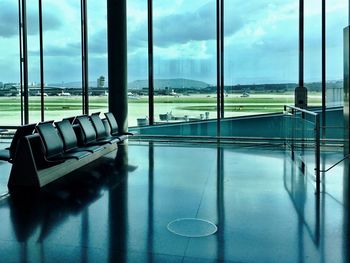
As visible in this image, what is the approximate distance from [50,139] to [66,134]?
52cm

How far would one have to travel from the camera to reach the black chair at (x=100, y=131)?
6.83 meters

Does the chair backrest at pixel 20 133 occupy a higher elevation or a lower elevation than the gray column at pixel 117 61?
lower

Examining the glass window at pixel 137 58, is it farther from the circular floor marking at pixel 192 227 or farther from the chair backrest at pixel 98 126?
the circular floor marking at pixel 192 227

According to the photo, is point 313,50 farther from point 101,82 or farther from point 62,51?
point 62,51

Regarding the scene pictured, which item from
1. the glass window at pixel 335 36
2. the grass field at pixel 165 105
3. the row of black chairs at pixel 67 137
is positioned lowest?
the row of black chairs at pixel 67 137

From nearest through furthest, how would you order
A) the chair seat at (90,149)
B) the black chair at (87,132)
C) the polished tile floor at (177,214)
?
1. the polished tile floor at (177,214)
2. the chair seat at (90,149)
3. the black chair at (87,132)

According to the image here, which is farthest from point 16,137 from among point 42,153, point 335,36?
point 335,36

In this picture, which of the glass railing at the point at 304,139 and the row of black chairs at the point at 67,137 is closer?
the row of black chairs at the point at 67,137

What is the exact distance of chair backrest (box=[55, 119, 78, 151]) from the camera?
17.7 ft

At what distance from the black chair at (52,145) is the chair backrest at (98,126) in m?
1.54

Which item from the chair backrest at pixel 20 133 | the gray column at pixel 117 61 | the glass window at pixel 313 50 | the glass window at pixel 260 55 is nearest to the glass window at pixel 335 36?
the glass window at pixel 313 50

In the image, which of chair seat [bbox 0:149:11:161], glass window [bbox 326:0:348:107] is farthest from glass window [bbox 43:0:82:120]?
glass window [bbox 326:0:348:107]

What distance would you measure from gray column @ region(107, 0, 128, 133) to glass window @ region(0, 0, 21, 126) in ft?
8.03

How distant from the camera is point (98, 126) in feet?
22.8
